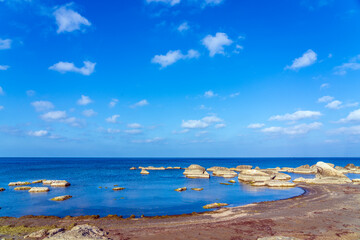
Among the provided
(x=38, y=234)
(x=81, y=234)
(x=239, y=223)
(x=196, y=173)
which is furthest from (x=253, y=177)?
(x=38, y=234)

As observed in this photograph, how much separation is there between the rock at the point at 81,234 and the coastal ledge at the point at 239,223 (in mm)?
1124

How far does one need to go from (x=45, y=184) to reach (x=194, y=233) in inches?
2124

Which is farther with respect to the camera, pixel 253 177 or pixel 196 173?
pixel 196 173

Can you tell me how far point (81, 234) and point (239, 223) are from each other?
15.9 m

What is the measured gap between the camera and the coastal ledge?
69.6 ft

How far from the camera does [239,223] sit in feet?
80.9

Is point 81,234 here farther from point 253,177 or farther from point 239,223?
point 253,177

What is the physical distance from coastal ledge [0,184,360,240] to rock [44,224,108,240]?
112 cm

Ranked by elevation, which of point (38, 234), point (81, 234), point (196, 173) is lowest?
point (196, 173)

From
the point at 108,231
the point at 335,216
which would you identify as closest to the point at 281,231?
the point at 335,216

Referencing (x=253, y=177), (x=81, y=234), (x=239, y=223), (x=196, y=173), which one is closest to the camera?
(x=81, y=234)

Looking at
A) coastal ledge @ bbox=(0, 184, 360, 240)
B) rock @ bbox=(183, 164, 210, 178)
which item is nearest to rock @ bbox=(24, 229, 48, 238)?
coastal ledge @ bbox=(0, 184, 360, 240)

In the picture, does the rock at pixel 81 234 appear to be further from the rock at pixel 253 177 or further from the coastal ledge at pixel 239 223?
the rock at pixel 253 177

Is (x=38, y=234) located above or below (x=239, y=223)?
above
